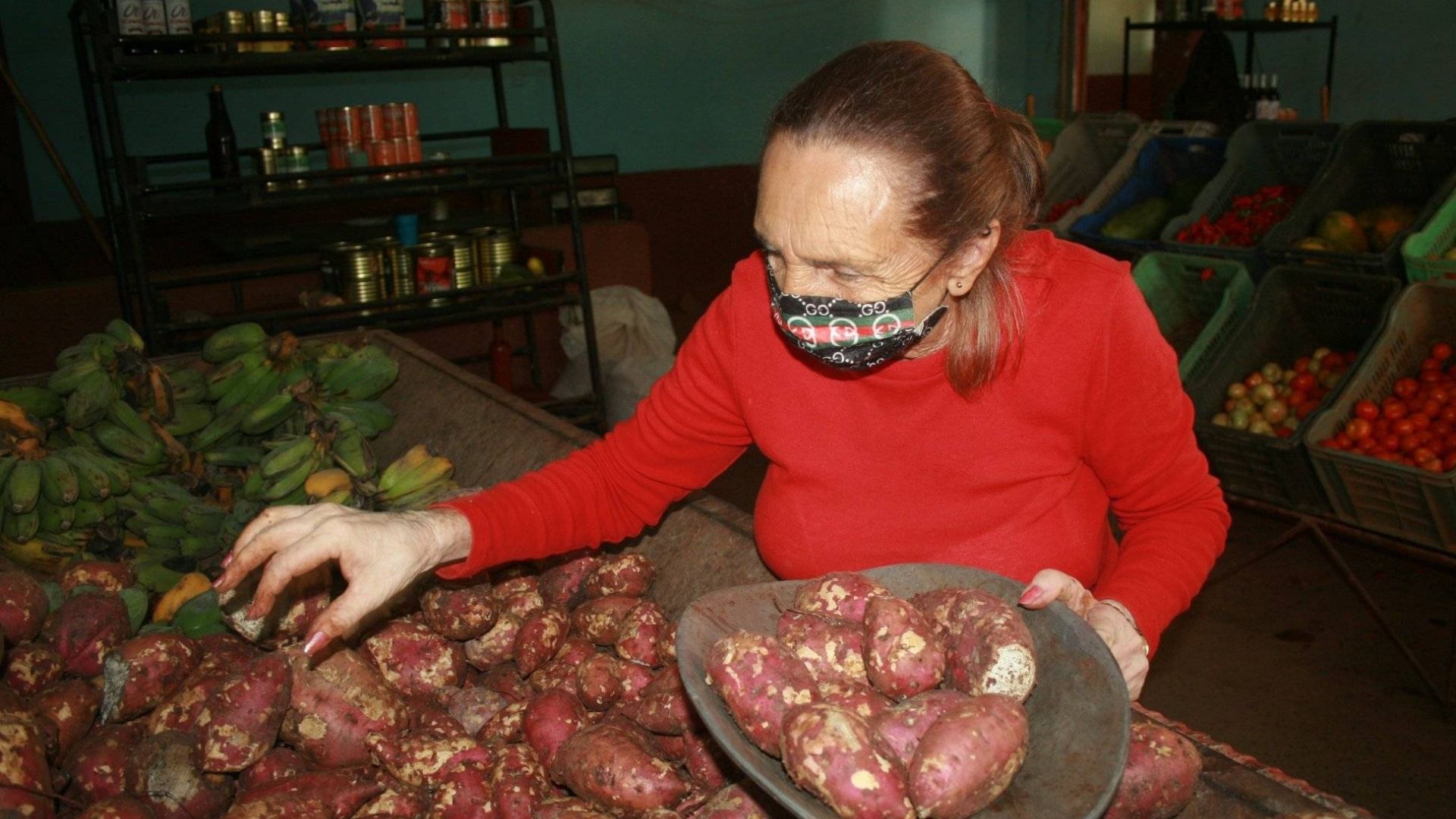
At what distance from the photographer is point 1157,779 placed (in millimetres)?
1385

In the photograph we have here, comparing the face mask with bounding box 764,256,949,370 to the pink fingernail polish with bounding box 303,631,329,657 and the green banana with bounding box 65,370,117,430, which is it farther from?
the green banana with bounding box 65,370,117,430

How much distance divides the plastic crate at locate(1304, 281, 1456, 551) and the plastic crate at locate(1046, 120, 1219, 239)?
6.95ft

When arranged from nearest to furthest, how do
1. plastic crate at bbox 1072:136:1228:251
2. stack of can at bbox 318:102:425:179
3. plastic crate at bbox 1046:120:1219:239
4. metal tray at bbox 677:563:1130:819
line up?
metal tray at bbox 677:563:1130:819, stack of can at bbox 318:102:425:179, plastic crate at bbox 1072:136:1228:251, plastic crate at bbox 1046:120:1219:239

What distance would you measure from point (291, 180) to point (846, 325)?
3.46 metres

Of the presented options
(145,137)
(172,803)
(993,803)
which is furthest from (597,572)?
(145,137)

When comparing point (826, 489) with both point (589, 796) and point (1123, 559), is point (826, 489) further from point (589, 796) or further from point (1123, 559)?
point (589, 796)

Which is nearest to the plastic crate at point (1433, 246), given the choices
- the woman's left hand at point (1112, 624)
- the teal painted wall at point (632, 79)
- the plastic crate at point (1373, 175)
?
the plastic crate at point (1373, 175)

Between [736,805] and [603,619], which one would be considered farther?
[603,619]

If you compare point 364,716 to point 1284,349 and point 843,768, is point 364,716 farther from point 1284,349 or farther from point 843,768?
point 1284,349

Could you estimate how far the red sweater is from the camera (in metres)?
1.78

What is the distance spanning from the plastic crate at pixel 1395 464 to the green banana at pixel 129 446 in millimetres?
3834

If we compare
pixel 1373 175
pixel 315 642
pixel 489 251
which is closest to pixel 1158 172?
pixel 1373 175

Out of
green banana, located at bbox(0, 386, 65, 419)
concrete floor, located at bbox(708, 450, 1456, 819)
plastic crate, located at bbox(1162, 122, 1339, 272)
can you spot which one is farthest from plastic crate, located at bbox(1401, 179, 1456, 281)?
green banana, located at bbox(0, 386, 65, 419)

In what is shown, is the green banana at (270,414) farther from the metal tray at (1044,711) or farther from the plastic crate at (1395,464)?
the plastic crate at (1395,464)
